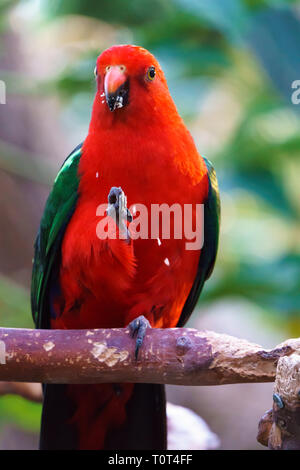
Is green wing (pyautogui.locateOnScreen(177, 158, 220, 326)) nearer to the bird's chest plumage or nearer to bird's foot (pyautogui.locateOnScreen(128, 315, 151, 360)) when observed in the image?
the bird's chest plumage

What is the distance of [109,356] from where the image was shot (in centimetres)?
178

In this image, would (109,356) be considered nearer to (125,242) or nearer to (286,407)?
(125,242)

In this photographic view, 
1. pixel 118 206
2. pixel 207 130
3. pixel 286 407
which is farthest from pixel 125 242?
pixel 207 130

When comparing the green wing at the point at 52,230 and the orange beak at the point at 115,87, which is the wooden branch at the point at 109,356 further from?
the orange beak at the point at 115,87

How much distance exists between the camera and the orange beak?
2.04 m

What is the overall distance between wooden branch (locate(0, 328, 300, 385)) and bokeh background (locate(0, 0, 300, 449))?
1.33m

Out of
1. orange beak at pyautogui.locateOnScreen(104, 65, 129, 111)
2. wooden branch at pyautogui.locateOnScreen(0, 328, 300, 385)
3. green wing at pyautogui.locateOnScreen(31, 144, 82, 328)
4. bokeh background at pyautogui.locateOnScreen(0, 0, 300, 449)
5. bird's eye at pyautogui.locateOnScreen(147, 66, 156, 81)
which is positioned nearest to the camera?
wooden branch at pyautogui.locateOnScreen(0, 328, 300, 385)

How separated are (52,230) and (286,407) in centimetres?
116

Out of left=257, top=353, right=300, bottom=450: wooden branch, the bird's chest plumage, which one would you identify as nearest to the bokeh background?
the bird's chest plumage

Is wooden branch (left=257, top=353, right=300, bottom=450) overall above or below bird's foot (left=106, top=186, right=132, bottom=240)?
below

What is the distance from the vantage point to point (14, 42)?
4.03 m

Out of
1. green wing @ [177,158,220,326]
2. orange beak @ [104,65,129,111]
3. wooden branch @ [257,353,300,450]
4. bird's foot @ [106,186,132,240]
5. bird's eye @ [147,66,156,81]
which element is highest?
bird's eye @ [147,66,156,81]

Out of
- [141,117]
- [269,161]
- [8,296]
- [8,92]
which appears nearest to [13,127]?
[8,92]

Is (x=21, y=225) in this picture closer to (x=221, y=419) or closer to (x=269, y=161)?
(x=269, y=161)
